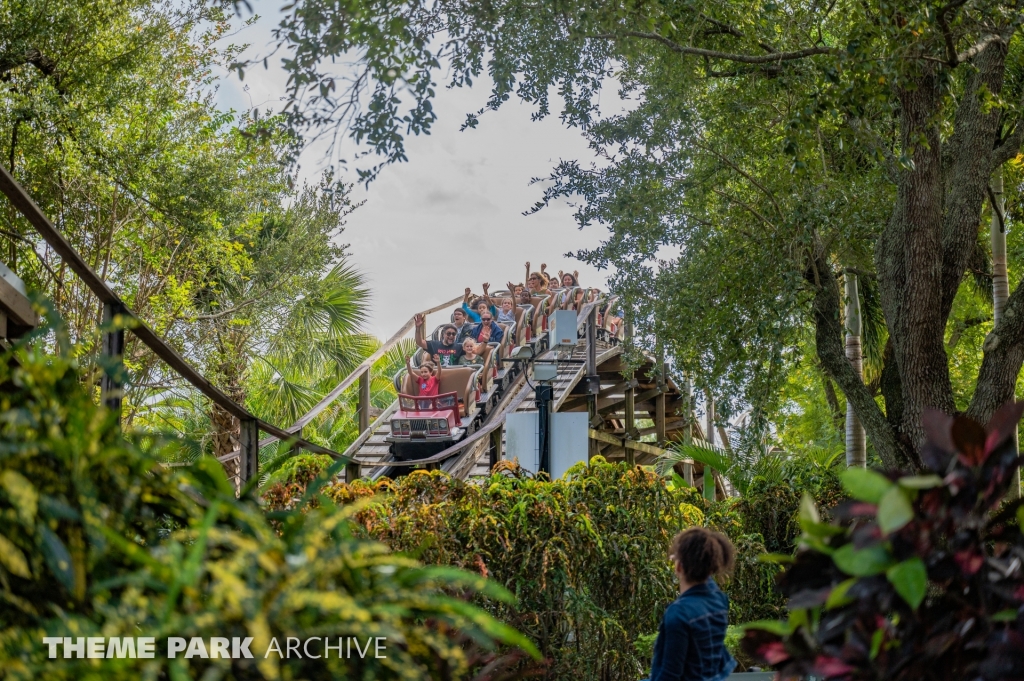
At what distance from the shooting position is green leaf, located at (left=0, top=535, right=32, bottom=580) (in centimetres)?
86

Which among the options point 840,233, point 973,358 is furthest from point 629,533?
point 973,358

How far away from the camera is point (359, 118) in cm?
479

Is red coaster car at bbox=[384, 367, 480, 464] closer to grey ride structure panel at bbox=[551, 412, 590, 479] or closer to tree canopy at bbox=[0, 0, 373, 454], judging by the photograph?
tree canopy at bbox=[0, 0, 373, 454]

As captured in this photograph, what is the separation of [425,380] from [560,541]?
9.53m

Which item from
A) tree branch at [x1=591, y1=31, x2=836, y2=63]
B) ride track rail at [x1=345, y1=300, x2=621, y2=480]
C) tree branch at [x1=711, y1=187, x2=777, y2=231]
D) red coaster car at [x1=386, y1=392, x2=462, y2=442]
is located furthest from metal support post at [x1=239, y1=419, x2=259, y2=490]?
red coaster car at [x1=386, y1=392, x2=462, y2=442]

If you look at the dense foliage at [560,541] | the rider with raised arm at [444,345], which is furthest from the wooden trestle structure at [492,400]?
the dense foliage at [560,541]

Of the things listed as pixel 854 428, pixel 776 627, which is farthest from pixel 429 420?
pixel 776 627

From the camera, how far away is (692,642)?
2.96 metres

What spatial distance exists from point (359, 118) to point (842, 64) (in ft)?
8.54

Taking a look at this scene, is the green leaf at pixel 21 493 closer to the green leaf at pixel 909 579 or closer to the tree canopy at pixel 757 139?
the green leaf at pixel 909 579

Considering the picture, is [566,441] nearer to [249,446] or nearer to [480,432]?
[480,432]

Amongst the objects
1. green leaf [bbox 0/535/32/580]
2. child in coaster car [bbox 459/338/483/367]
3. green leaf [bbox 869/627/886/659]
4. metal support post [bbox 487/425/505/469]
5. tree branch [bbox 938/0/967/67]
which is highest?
tree branch [bbox 938/0/967/67]

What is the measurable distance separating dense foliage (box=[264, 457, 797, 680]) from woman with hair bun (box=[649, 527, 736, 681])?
3.59 ft

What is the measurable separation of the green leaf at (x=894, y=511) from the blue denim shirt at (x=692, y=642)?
1.91 m
